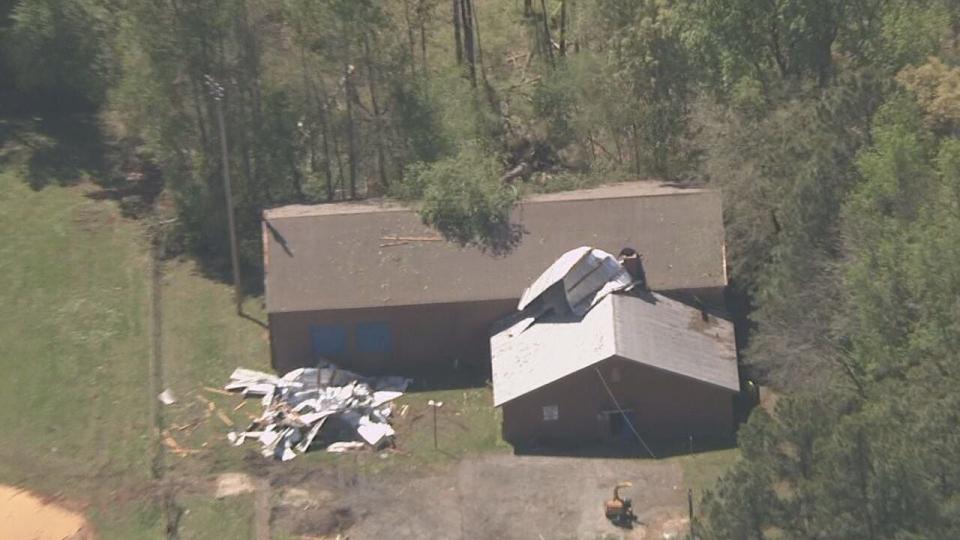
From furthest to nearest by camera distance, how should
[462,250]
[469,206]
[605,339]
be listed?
[469,206] < [462,250] < [605,339]

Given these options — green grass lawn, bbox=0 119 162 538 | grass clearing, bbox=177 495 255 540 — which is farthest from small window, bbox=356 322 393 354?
grass clearing, bbox=177 495 255 540

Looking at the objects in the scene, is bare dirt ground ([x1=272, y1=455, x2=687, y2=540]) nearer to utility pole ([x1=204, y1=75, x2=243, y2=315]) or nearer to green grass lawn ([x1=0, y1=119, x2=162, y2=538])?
green grass lawn ([x1=0, y1=119, x2=162, y2=538])

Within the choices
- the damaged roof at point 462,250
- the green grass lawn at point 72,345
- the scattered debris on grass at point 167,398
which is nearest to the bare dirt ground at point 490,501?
the green grass lawn at point 72,345

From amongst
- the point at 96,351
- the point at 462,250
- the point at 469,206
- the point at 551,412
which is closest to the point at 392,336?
the point at 462,250

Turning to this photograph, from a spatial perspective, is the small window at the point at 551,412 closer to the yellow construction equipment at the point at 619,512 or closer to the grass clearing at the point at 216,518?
the yellow construction equipment at the point at 619,512

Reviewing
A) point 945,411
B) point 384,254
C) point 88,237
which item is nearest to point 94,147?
point 88,237

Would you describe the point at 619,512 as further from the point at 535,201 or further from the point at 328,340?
the point at 535,201

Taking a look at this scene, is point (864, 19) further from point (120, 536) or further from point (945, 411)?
point (120, 536)
